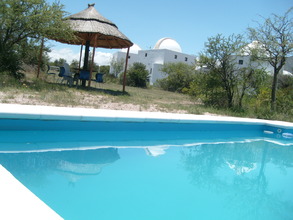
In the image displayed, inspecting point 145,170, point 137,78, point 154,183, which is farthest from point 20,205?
point 137,78

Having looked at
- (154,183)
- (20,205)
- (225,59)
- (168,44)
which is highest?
(168,44)

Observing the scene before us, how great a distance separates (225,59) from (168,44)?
34.4 m

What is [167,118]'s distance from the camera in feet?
22.4

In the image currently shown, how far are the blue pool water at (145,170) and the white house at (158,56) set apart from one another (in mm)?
29927

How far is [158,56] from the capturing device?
40094mm

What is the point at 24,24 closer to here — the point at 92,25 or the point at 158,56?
the point at 92,25

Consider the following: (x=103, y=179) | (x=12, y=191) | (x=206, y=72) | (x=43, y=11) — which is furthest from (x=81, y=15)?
(x=12, y=191)

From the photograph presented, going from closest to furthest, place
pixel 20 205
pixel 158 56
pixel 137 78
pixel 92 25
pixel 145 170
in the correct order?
pixel 20 205, pixel 145 170, pixel 92 25, pixel 137 78, pixel 158 56

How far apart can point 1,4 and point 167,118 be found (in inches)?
286

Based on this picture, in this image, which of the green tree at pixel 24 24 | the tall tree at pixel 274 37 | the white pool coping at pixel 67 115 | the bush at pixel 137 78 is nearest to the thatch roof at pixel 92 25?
the green tree at pixel 24 24

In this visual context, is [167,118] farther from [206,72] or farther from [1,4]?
[1,4]

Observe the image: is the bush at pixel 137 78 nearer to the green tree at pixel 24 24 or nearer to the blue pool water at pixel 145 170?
the green tree at pixel 24 24

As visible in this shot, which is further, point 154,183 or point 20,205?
point 154,183

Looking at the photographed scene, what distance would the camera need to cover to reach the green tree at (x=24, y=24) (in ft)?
30.8
